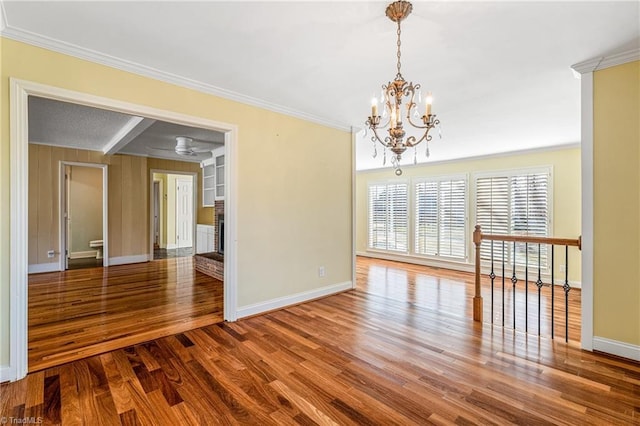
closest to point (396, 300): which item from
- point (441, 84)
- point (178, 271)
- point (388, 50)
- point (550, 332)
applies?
point (550, 332)

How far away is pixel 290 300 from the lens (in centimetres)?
369

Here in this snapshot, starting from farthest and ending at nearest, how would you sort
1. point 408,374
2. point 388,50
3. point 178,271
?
point 178,271, point 388,50, point 408,374

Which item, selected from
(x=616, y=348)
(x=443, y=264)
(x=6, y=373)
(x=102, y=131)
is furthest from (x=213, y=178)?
(x=616, y=348)

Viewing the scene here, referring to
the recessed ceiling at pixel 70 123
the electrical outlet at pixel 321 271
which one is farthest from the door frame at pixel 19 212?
the electrical outlet at pixel 321 271

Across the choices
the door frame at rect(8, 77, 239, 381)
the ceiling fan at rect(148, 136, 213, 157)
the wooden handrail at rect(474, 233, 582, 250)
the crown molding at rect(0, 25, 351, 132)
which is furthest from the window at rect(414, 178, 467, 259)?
the door frame at rect(8, 77, 239, 381)

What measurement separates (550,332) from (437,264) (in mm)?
3709

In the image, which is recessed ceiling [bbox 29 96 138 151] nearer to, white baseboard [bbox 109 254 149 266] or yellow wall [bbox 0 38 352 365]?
yellow wall [bbox 0 38 352 365]

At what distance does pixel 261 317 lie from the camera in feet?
10.7

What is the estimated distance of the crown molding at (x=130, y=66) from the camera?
205 cm

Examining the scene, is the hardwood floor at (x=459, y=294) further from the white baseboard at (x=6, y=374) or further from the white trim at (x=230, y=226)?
the white baseboard at (x=6, y=374)

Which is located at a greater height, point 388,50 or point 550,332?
point 388,50

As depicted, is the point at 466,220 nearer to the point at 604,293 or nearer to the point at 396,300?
the point at 396,300

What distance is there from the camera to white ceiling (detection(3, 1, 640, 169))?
5.95ft

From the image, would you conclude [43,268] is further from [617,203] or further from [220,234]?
[617,203]
